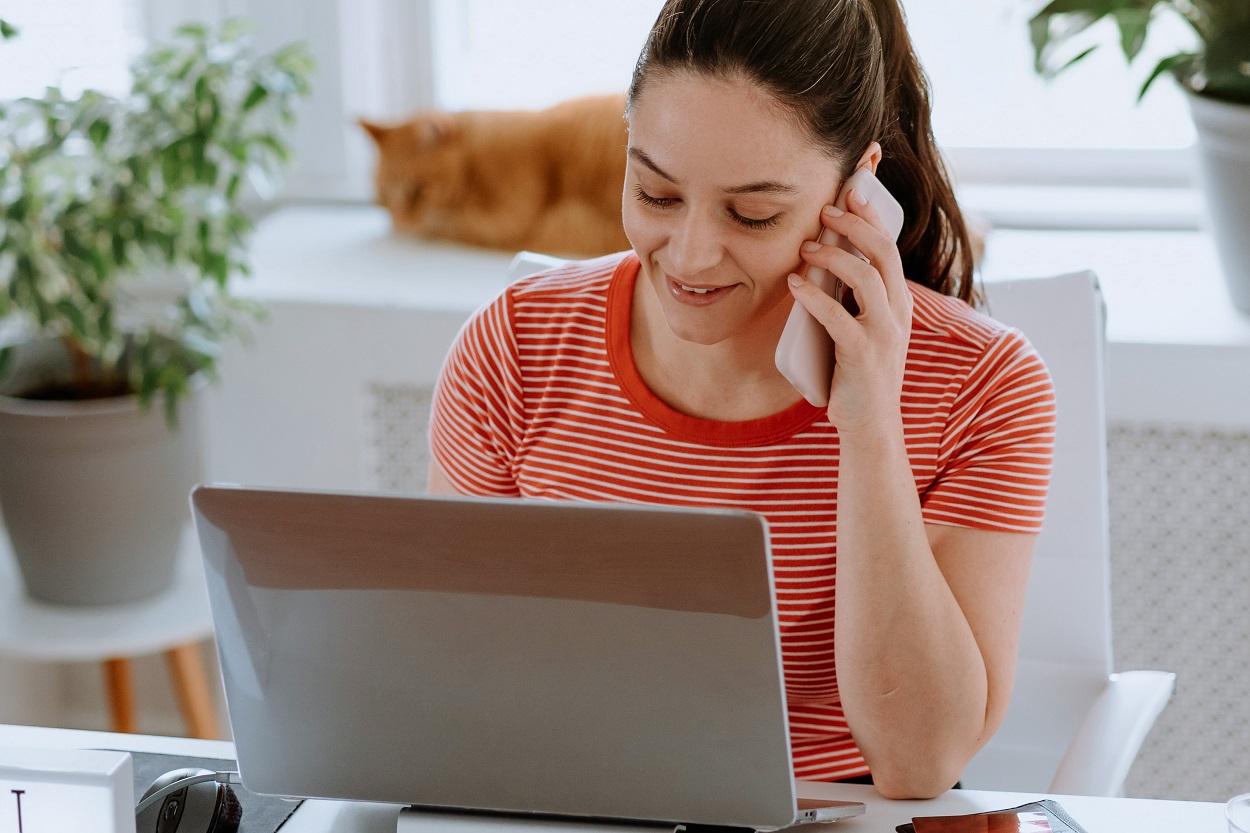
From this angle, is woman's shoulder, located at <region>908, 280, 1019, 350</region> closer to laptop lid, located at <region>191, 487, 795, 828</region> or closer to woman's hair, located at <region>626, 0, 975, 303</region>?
woman's hair, located at <region>626, 0, 975, 303</region>

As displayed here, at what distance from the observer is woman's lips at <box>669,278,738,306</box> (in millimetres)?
1090

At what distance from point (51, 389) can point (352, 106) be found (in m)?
0.70

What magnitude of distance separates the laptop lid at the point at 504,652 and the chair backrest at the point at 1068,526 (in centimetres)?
59

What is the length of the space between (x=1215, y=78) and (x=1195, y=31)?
0.09 meters

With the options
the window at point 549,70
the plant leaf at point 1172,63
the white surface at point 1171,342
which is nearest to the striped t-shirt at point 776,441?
the white surface at point 1171,342

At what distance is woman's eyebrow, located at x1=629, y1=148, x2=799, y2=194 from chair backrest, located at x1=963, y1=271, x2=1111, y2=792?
1.21 feet

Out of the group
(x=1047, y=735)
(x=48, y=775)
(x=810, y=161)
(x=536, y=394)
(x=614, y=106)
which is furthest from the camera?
(x=614, y=106)

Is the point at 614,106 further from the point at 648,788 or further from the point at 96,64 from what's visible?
the point at 648,788

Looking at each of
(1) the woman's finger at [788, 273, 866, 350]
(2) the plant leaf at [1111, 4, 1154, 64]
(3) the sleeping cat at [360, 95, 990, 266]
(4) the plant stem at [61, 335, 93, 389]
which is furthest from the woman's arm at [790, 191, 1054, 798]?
(4) the plant stem at [61, 335, 93, 389]

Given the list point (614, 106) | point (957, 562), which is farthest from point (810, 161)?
point (614, 106)

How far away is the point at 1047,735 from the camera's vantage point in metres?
1.38

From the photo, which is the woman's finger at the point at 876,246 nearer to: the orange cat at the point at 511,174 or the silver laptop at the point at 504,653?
the silver laptop at the point at 504,653

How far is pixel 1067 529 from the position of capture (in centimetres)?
132

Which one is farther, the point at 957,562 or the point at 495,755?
the point at 957,562
